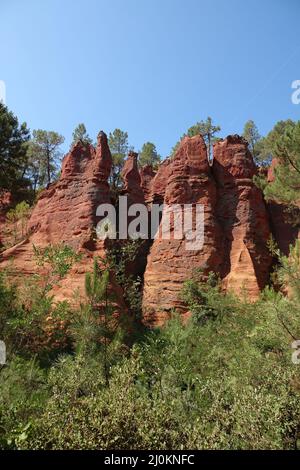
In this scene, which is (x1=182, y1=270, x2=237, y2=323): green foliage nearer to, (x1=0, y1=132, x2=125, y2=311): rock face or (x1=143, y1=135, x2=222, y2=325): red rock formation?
(x1=143, y1=135, x2=222, y2=325): red rock formation

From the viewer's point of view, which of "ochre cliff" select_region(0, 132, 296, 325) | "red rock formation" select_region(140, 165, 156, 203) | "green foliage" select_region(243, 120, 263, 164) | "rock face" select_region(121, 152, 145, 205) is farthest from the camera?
"green foliage" select_region(243, 120, 263, 164)

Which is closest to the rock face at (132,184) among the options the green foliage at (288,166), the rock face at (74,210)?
the rock face at (74,210)

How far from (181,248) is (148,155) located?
23.6 m

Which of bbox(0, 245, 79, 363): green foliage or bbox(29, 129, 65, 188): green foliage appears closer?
bbox(0, 245, 79, 363): green foliage

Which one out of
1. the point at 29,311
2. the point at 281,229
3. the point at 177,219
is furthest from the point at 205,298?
the point at 29,311

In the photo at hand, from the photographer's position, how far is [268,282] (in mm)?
23500

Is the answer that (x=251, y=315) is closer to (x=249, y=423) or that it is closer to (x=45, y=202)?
(x=249, y=423)

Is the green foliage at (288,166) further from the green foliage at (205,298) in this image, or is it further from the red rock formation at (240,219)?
the red rock formation at (240,219)

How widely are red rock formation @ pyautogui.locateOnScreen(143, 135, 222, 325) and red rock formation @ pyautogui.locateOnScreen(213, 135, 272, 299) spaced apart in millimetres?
930

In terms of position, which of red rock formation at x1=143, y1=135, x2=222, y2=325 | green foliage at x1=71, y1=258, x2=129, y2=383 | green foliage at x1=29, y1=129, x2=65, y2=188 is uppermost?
green foliage at x1=29, y1=129, x2=65, y2=188

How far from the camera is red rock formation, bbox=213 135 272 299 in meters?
22.9

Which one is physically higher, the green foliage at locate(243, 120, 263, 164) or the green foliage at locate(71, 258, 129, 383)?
the green foliage at locate(243, 120, 263, 164)

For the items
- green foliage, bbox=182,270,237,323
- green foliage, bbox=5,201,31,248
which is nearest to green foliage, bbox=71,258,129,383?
green foliage, bbox=182,270,237,323
